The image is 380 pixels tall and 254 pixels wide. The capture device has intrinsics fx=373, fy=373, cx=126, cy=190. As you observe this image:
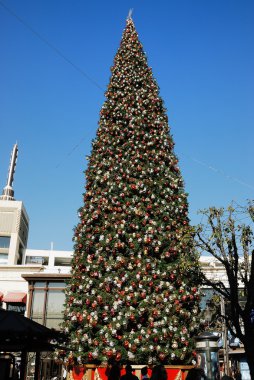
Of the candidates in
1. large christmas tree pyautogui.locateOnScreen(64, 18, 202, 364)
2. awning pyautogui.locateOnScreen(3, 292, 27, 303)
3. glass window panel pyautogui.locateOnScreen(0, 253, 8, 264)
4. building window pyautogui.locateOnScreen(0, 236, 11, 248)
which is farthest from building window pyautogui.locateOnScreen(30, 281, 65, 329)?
building window pyautogui.locateOnScreen(0, 236, 11, 248)

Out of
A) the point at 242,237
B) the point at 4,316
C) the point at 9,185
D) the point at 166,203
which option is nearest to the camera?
the point at 4,316

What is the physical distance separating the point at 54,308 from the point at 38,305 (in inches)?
43.3

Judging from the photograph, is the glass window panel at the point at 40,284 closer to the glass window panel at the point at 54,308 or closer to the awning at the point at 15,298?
the glass window panel at the point at 54,308

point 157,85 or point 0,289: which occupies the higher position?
point 157,85

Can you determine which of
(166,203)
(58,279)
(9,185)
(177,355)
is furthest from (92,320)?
(9,185)

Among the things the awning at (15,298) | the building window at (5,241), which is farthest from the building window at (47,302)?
the building window at (5,241)

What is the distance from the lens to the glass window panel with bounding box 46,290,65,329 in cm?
2354

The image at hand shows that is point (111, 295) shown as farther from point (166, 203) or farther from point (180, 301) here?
point (166, 203)

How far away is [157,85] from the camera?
21.6 meters

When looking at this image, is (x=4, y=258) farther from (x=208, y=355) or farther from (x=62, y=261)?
(x=208, y=355)

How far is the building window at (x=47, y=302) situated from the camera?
77.4 ft

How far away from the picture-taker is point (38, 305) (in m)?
24.1

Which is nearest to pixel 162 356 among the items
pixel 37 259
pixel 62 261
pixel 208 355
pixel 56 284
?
pixel 208 355

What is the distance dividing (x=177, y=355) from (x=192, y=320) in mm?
1747
